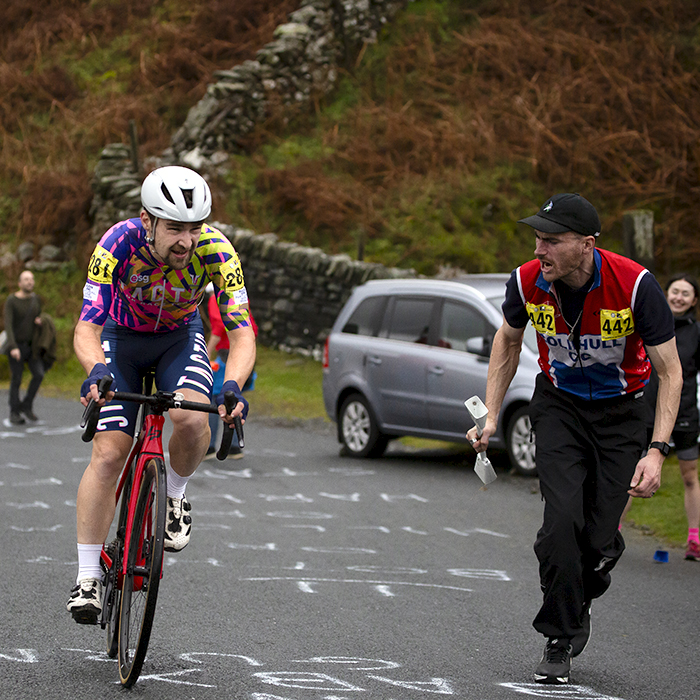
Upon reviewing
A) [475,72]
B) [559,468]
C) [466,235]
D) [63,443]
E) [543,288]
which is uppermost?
[475,72]

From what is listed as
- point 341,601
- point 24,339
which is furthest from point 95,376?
point 24,339

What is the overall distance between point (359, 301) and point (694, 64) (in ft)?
40.2

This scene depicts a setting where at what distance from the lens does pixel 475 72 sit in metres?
25.0

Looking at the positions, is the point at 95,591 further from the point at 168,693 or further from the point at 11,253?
the point at 11,253

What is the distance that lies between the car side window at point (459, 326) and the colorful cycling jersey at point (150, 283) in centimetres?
729

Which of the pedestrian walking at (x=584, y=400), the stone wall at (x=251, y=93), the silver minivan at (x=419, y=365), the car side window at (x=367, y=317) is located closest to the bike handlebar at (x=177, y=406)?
the pedestrian walking at (x=584, y=400)

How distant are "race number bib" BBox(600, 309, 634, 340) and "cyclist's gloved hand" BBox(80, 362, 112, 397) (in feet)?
7.02

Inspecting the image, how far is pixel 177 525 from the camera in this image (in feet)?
16.7

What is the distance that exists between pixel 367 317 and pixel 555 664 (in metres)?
9.04

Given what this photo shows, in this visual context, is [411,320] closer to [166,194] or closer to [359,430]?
[359,430]

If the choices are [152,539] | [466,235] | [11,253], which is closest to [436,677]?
[152,539]

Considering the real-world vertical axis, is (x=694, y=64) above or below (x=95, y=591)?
above

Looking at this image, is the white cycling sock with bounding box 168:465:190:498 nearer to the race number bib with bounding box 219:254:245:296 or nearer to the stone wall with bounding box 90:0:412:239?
the race number bib with bounding box 219:254:245:296

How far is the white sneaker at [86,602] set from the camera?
4.78 metres
